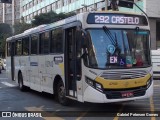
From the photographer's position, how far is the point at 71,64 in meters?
11.5

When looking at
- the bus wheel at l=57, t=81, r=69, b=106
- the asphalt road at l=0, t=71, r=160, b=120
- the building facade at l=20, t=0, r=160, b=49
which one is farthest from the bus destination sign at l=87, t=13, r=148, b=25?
the building facade at l=20, t=0, r=160, b=49

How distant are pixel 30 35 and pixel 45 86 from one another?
3.13 metres

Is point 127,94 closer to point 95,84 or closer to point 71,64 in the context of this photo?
point 95,84

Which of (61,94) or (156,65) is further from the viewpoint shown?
(156,65)

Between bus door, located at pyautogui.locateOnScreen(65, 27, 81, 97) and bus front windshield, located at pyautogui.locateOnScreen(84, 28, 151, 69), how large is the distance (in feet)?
2.64

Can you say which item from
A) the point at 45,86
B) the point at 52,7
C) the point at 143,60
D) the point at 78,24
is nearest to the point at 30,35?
the point at 45,86

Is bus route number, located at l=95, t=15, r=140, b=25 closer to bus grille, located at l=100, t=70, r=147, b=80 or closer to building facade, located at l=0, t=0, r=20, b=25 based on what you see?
bus grille, located at l=100, t=70, r=147, b=80

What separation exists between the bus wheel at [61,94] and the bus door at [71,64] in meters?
0.48

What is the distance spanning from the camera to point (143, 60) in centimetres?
1073

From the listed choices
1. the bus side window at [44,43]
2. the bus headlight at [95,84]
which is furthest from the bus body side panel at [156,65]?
the bus headlight at [95,84]

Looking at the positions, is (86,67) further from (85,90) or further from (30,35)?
(30,35)

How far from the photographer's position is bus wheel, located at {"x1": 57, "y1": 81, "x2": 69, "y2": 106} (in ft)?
39.7

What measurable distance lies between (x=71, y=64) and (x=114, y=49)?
5.84 ft

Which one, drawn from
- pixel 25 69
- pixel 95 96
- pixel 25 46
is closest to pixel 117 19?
pixel 95 96
